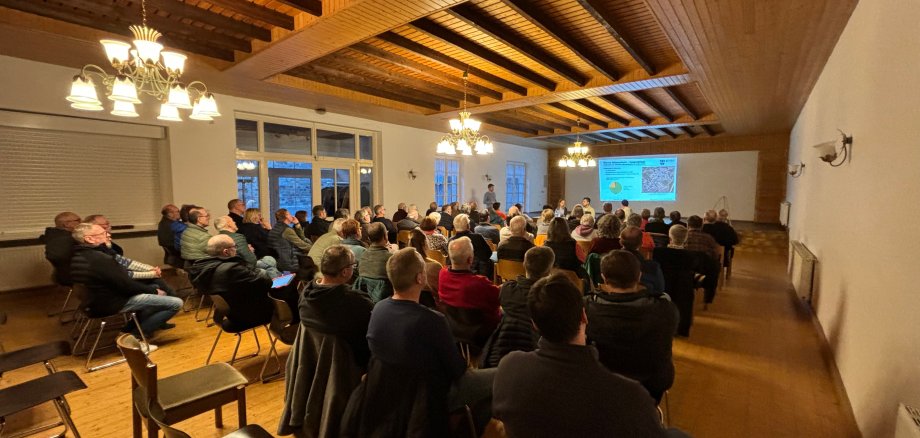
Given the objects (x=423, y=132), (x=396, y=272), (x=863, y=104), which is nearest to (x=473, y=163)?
(x=423, y=132)

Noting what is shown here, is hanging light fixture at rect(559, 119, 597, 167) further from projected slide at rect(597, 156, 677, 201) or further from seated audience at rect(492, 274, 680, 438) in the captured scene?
seated audience at rect(492, 274, 680, 438)

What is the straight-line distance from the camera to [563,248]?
11.5 ft

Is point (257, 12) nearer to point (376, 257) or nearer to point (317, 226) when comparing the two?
point (376, 257)

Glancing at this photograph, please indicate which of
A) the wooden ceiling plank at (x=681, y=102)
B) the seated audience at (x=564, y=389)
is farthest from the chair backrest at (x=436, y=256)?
the wooden ceiling plank at (x=681, y=102)

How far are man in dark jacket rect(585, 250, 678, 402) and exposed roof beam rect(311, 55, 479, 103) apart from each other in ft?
14.9

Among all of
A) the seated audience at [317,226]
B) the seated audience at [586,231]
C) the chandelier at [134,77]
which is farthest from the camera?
the seated audience at [317,226]

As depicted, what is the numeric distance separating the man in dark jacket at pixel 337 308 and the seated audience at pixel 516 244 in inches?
74.0

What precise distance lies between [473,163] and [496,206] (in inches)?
163

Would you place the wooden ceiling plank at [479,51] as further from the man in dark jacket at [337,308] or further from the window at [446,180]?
the window at [446,180]

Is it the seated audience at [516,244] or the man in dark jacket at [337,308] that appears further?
the seated audience at [516,244]

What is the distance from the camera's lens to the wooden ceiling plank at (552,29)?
11.8ft

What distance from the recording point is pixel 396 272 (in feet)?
5.91

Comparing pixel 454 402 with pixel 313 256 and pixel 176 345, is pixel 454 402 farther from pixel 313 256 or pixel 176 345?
pixel 176 345

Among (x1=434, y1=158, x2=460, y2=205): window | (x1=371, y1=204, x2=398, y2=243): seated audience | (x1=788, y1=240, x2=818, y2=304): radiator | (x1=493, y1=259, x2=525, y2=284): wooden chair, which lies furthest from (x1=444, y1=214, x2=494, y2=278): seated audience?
(x1=434, y1=158, x2=460, y2=205): window
